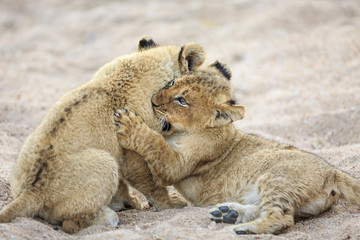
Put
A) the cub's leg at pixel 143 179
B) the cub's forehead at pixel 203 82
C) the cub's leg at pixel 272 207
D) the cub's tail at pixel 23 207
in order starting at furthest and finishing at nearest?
the cub's forehead at pixel 203 82, the cub's leg at pixel 143 179, the cub's leg at pixel 272 207, the cub's tail at pixel 23 207

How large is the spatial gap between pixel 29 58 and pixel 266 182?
27.3 feet

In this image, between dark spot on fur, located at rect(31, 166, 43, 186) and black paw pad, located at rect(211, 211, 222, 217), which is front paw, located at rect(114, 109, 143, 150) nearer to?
dark spot on fur, located at rect(31, 166, 43, 186)

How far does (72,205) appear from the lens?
423cm

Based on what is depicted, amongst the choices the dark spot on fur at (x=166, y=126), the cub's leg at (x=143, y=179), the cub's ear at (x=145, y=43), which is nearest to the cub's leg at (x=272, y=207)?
the cub's leg at (x=143, y=179)

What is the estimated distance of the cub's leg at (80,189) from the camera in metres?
4.22

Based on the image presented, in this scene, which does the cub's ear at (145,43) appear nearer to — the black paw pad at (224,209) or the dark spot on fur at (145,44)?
the dark spot on fur at (145,44)

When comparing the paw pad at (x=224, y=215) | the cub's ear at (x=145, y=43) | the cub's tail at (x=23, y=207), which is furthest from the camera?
the cub's ear at (x=145, y=43)

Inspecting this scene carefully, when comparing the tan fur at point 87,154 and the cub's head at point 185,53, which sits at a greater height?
the cub's head at point 185,53

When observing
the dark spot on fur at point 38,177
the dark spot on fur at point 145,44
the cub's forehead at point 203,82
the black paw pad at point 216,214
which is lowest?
the black paw pad at point 216,214

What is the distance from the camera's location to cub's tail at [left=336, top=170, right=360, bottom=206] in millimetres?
4855

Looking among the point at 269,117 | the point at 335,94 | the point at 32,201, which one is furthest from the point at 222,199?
the point at 335,94

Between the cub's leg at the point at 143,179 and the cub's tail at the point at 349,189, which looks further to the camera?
the cub's leg at the point at 143,179

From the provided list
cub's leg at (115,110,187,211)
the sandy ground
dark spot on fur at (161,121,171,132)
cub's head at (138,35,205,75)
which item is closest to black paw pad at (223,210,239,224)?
the sandy ground

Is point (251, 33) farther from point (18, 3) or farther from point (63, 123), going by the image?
point (63, 123)
